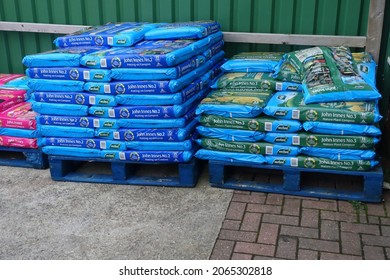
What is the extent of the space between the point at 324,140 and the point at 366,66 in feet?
3.44

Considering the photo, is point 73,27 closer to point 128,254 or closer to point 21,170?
point 21,170

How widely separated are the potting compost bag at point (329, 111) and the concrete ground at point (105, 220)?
0.96 metres

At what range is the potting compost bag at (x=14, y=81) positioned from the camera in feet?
20.8

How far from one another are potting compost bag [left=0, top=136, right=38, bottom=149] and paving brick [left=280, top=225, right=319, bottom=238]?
2841 mm

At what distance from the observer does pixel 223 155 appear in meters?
4.91

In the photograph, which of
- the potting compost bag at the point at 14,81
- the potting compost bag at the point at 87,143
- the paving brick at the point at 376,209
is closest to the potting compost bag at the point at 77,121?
the potting compost bag at the point at 87,143

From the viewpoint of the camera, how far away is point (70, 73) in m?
4.93

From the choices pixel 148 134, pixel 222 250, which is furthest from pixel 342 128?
pixel 148 134

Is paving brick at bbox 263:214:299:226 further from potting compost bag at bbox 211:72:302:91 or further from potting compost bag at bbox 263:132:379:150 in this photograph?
potting compost bag at bbox 211:72:302:91

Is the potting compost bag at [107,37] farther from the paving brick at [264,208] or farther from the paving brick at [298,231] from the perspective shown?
the paving brick at [298,231]

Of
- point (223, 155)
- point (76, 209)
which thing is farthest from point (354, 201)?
point (76, 209)

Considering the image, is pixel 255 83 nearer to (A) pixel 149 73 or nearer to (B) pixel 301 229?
(A) pixel 149 73

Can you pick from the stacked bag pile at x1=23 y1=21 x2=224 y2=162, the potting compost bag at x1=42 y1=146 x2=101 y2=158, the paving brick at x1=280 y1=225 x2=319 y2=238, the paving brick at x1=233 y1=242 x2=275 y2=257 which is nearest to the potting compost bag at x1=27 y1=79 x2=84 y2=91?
the stacked bag pile at x1=23 y1=21 x2=224 y2=162

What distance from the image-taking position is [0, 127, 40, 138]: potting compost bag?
5.46 m
